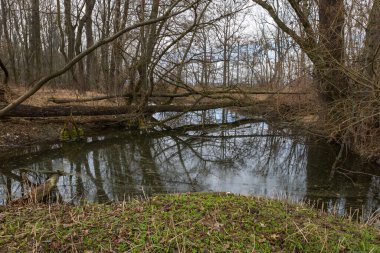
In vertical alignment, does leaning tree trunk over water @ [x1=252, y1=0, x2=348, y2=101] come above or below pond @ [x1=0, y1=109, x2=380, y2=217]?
above

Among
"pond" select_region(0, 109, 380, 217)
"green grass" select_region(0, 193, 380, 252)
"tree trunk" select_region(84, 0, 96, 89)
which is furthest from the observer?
"tree trunk" select_region(84, 0, 96, 89)

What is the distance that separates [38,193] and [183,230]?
3.32 meters

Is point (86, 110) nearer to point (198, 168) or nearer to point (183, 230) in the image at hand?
point (198, 168)

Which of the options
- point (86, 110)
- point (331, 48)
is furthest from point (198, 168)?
point (86, 110)

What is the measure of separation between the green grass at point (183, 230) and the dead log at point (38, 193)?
34.4 inches

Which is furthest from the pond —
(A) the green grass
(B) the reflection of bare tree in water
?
(A) the green grass

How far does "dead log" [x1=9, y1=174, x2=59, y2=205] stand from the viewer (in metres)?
4.79

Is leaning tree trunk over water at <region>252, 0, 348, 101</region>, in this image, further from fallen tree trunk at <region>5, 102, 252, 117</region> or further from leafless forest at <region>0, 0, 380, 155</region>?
fallen tree trunk at <region>5, 102, 252, 117</region>

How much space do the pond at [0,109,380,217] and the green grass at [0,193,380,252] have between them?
6.28 ft

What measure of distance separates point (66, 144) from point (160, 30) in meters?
5.49

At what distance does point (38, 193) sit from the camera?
213 inches

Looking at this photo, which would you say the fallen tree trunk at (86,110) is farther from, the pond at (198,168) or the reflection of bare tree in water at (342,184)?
the reflection of bare tree in water at (342,184)

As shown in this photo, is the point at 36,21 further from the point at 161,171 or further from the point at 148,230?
the point at 148,230

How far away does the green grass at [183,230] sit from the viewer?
2.97 metres
